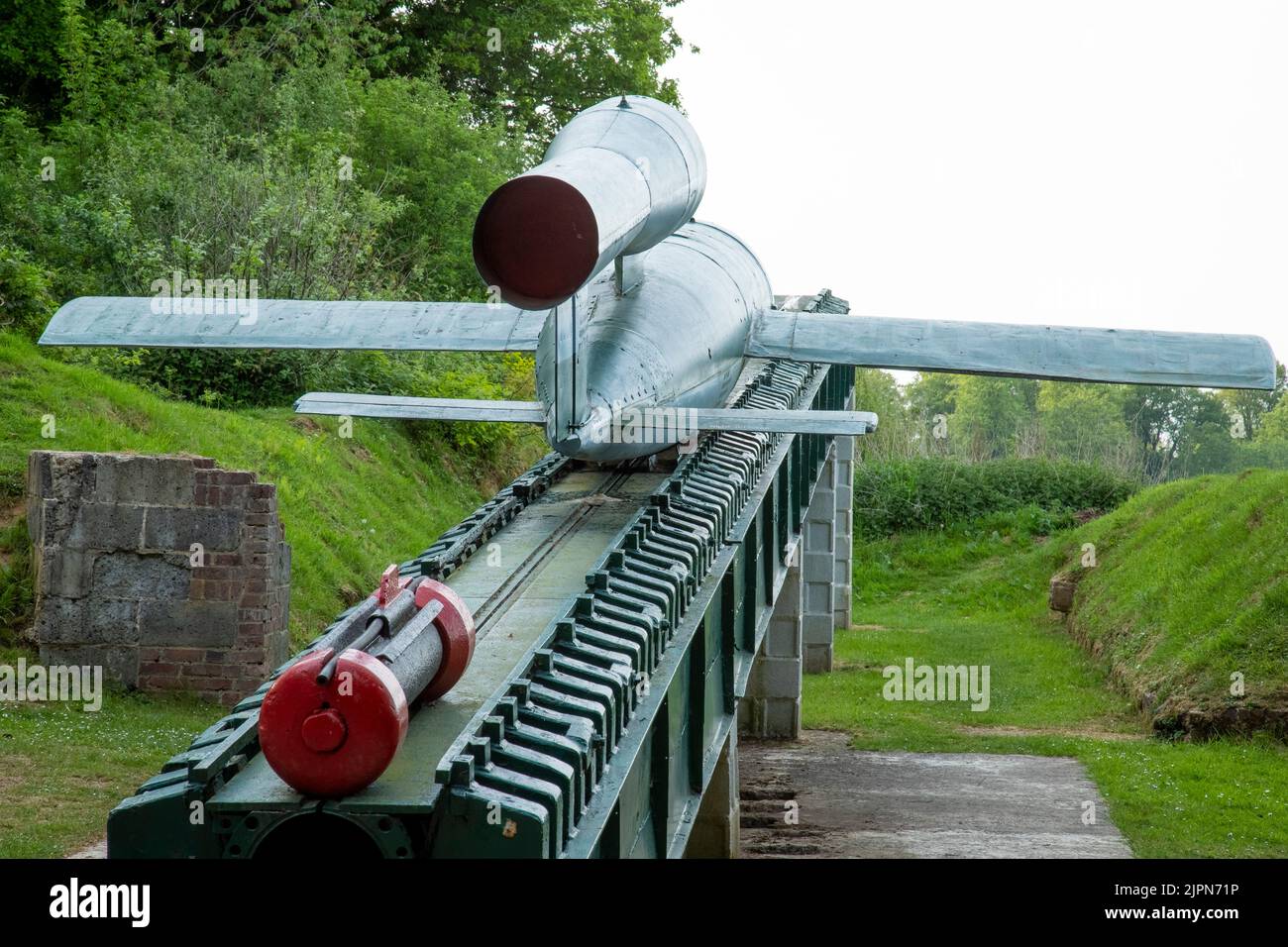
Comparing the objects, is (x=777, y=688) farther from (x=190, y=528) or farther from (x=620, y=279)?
Result: (x=620, y=279)

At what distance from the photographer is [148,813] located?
6.02 m

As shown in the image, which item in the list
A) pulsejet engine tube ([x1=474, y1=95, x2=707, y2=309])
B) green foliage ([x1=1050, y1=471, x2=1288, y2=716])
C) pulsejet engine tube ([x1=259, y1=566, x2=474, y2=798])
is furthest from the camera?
green foliage ([x1=1050, y1=471, x2=1288, y2=716])

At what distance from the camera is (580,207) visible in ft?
27.3

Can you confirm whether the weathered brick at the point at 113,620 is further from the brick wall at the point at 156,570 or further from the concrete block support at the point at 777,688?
the concrete block support at the point at 777,688

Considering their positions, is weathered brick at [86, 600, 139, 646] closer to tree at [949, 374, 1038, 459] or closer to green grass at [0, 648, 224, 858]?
green grass at [0, 648, 224, 858]

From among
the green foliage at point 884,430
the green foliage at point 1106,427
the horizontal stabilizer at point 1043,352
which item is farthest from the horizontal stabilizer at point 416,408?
the green foliage at point 1106,427

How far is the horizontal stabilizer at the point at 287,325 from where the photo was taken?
1316cm

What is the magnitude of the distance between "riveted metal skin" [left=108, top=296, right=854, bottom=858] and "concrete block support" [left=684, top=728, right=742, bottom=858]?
2.06 m

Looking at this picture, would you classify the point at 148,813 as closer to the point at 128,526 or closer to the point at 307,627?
the point at 128,526

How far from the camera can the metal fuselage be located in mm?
10766

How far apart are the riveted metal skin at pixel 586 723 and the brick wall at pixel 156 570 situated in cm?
443

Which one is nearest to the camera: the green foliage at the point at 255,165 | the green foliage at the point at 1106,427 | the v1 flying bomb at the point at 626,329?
the v1 flying bomb at the point at 626,329

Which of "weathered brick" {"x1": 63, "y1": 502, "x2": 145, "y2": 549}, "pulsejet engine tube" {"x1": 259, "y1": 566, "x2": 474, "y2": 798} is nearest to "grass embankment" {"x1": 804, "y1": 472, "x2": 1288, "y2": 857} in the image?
"weathered brick" {"x1": 63, "y1": 502, "x2": 145, "y2": 549}

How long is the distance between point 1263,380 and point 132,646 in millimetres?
11100
